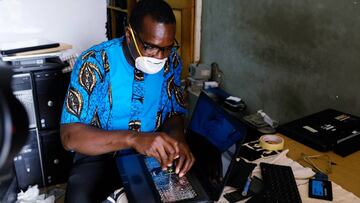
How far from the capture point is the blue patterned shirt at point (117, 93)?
1.33 meters

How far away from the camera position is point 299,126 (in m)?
1.52

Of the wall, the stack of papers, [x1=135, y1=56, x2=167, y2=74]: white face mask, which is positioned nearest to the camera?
[x1=135, y1=56, x2=167, y2=74]: white face mask

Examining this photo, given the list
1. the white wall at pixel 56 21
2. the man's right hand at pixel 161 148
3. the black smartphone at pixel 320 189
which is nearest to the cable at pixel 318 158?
the black smartphone at pixel 320 189

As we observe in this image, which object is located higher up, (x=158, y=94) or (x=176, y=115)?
(x=158, y=94)

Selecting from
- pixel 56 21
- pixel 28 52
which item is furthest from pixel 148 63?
pixel 56 21

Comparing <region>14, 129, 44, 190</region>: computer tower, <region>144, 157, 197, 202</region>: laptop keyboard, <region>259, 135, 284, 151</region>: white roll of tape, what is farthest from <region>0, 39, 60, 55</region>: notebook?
<region>259, 135, 284, 151</region>: white roll of tape

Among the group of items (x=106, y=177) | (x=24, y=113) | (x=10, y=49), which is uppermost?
(x=24, y=113)

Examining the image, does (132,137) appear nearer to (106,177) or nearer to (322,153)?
(106,177)

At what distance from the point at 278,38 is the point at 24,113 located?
2109 mm

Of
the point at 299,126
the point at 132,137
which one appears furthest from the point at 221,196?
the point at 299,126

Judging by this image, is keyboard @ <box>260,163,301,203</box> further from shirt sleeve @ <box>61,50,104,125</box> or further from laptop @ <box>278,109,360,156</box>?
shirt sleeve @ <box>61,50,104,125</box>

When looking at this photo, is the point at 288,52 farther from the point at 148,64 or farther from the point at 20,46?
the point at 20,46

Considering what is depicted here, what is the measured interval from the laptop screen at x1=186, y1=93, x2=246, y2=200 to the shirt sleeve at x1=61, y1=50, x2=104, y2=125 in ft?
1.32

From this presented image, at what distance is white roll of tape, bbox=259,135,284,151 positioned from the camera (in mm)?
1363
